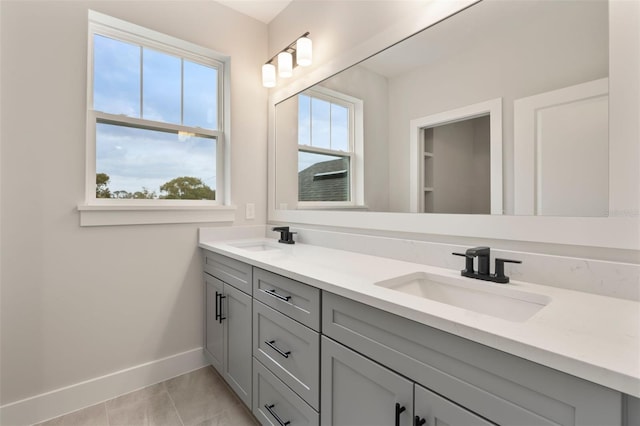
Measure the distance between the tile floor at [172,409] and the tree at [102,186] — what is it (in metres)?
1.27

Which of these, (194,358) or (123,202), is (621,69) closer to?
(123,202)

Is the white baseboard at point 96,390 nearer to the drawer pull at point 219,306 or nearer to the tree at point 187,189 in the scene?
the drawer pull at point 219,306

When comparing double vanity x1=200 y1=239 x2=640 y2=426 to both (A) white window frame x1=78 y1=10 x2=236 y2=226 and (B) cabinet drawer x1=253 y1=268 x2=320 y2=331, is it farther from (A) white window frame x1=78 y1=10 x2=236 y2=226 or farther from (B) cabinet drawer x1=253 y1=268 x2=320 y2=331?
(A) white window frame x1=78 y1=10 x2=236 y2=226

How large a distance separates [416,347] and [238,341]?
3.97ft

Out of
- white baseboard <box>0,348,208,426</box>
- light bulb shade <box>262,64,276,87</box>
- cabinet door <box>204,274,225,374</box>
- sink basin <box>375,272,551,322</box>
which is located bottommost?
white baseboard <box>0,348,208,426</box>

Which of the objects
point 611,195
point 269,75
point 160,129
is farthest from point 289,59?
point 611,195

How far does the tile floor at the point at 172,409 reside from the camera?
1638 mm

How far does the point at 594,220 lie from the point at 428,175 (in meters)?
0.63

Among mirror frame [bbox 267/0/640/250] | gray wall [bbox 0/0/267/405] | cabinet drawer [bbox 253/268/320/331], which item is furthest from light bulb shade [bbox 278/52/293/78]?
cabinet drawer [bbox 253/268/320/331]

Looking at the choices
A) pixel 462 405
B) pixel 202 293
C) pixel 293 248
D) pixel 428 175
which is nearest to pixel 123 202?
pixel 202 293

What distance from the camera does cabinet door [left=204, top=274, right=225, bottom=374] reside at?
6.31 feet

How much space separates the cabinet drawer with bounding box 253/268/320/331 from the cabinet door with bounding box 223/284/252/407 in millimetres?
164

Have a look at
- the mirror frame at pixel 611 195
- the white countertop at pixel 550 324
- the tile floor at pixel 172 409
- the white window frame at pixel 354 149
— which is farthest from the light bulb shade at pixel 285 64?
the tile floor at pixel 172 409

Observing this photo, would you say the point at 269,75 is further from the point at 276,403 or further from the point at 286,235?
the point at 276,403
